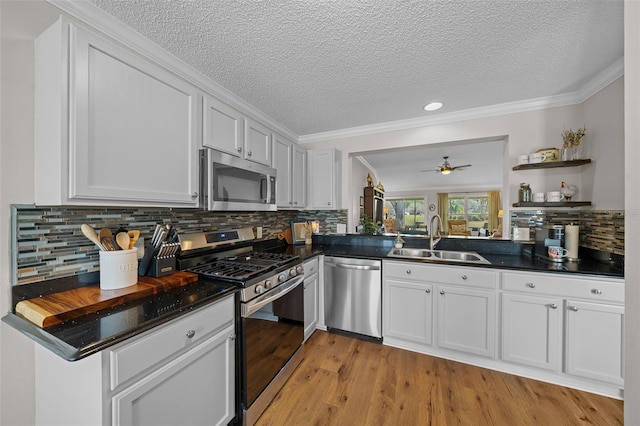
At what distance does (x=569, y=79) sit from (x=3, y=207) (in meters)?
3.63

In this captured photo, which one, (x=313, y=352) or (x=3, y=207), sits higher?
(x=3, y=207)

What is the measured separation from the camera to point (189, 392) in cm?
110

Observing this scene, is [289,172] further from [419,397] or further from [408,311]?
[419,397]

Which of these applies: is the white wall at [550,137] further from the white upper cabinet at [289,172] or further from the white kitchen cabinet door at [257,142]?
the white kitchen cabinet door at [257,142]

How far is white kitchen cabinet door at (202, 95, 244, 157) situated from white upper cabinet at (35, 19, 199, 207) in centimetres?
22

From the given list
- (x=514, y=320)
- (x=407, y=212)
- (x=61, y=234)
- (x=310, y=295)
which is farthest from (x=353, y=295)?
(x=407, y=212)

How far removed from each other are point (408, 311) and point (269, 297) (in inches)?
53.7

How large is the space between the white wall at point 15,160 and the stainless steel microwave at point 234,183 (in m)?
0.74

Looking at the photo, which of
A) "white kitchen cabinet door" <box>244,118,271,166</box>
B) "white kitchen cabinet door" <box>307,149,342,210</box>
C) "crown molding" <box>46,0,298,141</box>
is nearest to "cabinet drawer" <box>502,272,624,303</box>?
"white kitchen cabinet door" <box>307,149,342,210</box>

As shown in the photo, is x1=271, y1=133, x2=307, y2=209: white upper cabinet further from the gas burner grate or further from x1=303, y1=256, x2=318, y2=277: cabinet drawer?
the gas burner grate

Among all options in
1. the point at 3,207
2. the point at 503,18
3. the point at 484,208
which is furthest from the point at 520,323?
the point at 484,208

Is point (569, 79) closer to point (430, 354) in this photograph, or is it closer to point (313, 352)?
point (430, 354)

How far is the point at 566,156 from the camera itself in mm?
2104

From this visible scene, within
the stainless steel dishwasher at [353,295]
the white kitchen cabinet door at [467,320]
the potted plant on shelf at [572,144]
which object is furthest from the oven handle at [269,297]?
the potted plant on shelf at [572,144]
